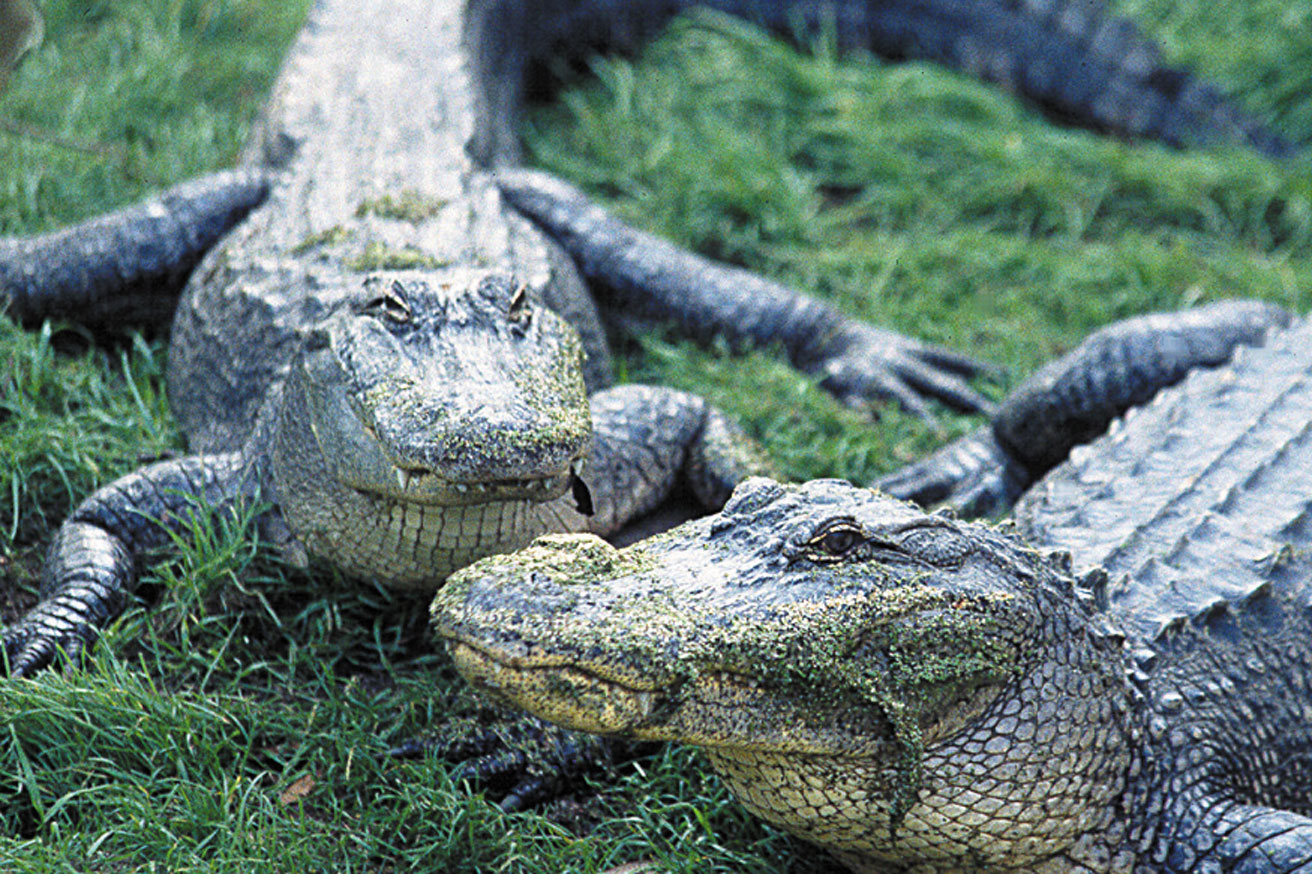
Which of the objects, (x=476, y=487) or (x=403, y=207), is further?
(x=403, y=207)

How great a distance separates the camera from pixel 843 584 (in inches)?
93.3

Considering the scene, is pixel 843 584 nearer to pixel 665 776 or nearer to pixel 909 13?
pixel 665 776

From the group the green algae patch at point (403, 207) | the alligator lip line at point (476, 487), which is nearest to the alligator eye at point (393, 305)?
the alligator lip line at point (476, 487)

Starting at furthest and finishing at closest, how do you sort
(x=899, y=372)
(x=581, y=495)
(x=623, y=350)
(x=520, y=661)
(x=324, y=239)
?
(x=623, y=350), (x=899, y=372), (x=324, y=239), (x=581, y=495), (x=520, y=661)

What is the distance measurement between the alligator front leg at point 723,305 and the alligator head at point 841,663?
214cm

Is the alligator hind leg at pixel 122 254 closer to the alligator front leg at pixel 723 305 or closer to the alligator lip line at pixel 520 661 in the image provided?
the alligator front leg at pixel 723 305

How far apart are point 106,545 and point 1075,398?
2.67 meters

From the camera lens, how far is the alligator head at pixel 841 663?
216 centimetres

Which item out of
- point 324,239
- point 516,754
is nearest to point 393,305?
point 324,239

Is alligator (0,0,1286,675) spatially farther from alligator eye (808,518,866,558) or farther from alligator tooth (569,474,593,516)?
alligator eye (808,518,866,558)

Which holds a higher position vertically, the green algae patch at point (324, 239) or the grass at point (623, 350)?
the green algae patch at point (324, 239)

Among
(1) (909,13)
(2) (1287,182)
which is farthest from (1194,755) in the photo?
(1) (909,13)

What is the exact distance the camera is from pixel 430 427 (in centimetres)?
290

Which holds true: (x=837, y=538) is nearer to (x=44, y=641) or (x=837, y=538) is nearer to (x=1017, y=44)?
(x=44, y=641)
